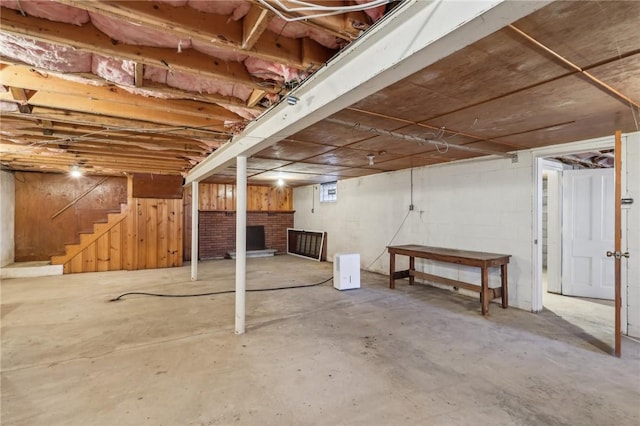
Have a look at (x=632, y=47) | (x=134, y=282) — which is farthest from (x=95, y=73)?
(x=134, y=282)

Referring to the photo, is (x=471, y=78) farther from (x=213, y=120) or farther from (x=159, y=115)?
(x=159, y=115)

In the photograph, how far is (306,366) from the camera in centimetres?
247

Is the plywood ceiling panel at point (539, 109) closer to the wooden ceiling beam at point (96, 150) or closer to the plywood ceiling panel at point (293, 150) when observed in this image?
the plywood ceiling panel at point (293, 150)

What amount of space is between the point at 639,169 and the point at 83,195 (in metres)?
9.92

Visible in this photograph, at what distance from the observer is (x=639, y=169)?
10.0 feet

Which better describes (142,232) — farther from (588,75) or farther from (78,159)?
(588,75)

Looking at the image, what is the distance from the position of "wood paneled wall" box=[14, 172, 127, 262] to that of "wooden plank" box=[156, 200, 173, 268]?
1510 mm

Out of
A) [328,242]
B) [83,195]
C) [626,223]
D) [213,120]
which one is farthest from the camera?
[328,242]

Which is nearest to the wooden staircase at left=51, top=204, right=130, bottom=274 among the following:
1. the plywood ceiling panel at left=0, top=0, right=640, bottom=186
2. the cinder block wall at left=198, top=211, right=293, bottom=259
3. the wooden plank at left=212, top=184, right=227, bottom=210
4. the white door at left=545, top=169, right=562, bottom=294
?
the cinder block wall at left=198, top=211, right=293, bottom=259

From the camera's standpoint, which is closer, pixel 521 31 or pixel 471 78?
pixel 521 31

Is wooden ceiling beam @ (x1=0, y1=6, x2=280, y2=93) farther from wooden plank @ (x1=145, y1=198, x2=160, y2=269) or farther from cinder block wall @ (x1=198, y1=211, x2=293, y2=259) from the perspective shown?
cinder block wall @ (x1=198, y1=211, x2=293, y2=259)

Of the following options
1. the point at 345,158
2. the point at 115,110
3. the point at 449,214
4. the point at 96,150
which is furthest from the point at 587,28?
the point at 96,150

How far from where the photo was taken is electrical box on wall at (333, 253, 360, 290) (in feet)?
16.0

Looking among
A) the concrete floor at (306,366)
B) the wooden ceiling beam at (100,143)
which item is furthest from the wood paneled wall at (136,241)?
the wooden ceiling beam at (100,143)
